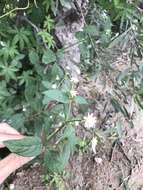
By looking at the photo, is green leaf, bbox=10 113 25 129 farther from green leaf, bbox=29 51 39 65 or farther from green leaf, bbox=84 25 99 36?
green leaf, bbox=84 25 99 36

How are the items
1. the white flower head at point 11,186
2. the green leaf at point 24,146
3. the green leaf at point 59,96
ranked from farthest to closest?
1. the white flower head at point 11,186
2. the green leaf at point 59,96
3. the green leaf at point 24,146

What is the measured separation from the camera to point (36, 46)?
67.1 inches

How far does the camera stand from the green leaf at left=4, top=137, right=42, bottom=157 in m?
1.20

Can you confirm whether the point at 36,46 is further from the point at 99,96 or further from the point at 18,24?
the point at 99,96

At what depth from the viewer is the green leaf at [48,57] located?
161 centimetres

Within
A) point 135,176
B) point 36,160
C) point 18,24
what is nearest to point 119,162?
point 135,176

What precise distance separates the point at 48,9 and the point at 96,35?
202 mm

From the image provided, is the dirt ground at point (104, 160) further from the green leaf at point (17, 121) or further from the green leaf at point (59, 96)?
the green leaf at point (59, 96)

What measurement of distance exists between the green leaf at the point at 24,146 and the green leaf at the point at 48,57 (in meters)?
0.46

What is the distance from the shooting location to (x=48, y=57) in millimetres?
1626

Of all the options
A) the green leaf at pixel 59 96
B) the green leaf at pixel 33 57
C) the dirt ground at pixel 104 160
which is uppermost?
the green leaf at pixel 33 57

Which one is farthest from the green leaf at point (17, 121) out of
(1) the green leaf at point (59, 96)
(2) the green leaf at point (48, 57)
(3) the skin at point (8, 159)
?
(1) the green leaf at point (59, 96)

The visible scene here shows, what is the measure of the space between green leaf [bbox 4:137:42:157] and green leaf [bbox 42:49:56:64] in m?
0.46

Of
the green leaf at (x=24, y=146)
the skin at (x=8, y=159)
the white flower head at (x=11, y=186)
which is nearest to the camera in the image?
the green leaf at (x=24, y=146)
